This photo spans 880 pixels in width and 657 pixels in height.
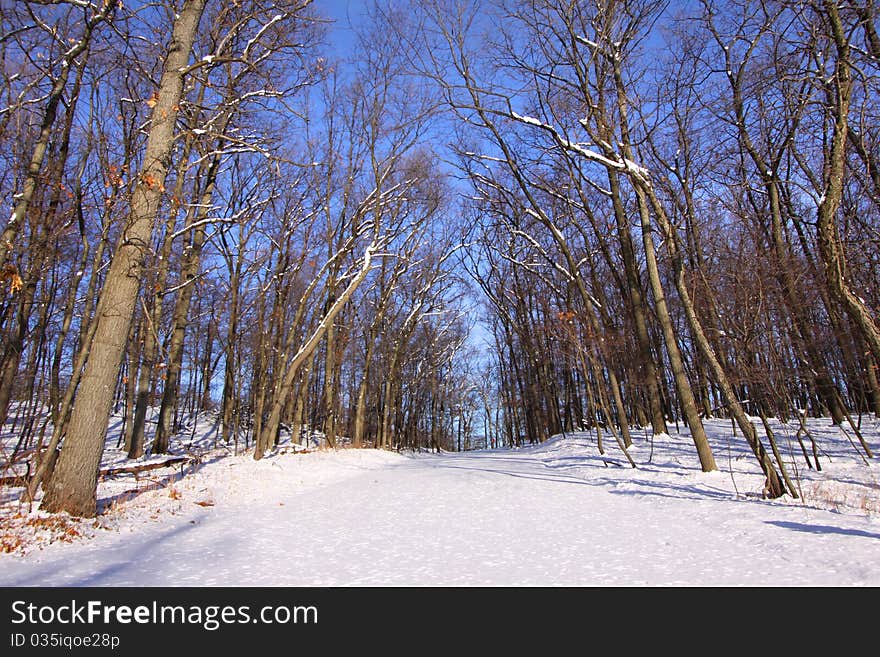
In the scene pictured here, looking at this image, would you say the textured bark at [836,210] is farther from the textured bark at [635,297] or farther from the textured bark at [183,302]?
the textured bark at [183,302]

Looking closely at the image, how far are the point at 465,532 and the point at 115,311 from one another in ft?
16.3

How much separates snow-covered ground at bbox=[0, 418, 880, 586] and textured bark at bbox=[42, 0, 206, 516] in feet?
1.40

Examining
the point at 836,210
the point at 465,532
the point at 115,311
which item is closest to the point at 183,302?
the point at 115,311

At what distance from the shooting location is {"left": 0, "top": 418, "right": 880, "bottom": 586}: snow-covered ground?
3533mm

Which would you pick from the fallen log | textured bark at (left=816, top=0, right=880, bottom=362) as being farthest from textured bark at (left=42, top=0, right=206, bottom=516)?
textured bark at (left=816, top=0, right=880, bottom=362)

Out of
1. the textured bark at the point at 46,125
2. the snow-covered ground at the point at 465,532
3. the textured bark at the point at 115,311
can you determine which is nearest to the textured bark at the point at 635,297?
the snow-covered ground at the point at 465,532

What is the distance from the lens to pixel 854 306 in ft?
17.3

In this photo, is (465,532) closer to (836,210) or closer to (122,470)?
(836,210)

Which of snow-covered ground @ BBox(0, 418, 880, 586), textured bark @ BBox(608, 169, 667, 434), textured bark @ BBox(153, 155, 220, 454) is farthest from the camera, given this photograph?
textured bark @ BBox(608, 169, 667, 434)

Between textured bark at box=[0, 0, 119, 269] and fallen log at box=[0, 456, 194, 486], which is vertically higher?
textured bark at box=[0, 0, 119, 269]

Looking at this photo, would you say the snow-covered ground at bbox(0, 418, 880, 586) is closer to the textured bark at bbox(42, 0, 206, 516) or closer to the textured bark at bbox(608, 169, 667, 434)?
the textured bark at bbox(42, 0, 206, 516)

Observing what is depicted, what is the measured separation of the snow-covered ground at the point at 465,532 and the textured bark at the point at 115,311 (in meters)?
0.43
